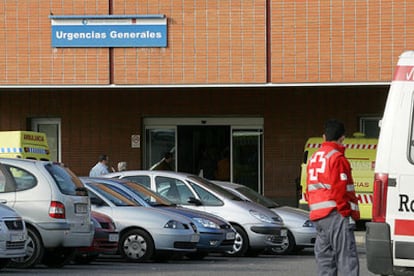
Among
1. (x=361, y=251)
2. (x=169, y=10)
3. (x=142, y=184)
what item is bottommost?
(x=361, y=251)

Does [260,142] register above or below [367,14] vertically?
below

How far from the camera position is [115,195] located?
17.7 m

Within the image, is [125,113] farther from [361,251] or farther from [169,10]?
[361,251]

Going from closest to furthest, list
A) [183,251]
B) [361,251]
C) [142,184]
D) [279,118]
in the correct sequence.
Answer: [183,251], [142,184], [361,251], [279,118]

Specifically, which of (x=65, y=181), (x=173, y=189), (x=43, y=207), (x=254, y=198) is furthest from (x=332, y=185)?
(x=254, y=198)

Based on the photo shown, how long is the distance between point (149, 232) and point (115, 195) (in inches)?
44.5

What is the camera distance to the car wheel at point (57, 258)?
16.0 m

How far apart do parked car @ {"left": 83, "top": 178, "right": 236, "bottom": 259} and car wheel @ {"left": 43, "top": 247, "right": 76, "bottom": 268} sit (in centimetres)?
204

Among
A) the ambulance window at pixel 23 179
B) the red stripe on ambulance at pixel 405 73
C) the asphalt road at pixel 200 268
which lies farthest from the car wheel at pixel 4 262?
the red stripe on ambulance at pixel 405 73

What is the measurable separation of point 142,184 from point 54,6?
26.3ft

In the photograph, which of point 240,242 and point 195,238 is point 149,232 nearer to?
point 195,238

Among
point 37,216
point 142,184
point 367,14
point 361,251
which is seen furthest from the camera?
point 367,14

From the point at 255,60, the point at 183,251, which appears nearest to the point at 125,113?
the point at 255,60

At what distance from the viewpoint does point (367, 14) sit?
25.6m
